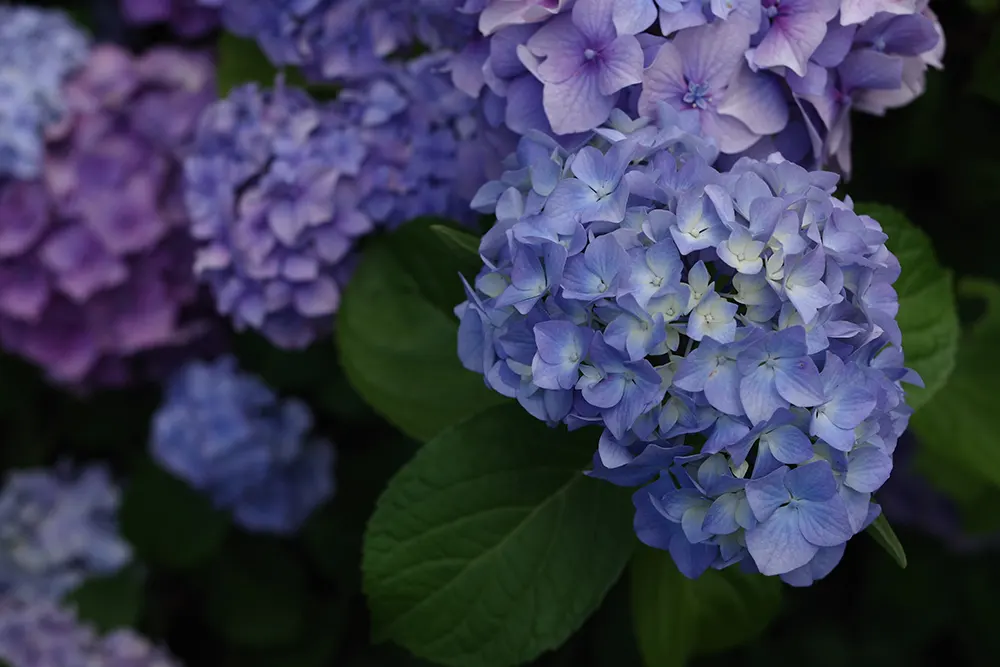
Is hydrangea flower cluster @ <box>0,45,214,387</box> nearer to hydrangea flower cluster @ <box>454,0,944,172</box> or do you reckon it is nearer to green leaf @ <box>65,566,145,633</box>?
Answer: green leaf @ <box>65,566,145,633</box>

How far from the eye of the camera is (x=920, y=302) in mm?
776

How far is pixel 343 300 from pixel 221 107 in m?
0.22

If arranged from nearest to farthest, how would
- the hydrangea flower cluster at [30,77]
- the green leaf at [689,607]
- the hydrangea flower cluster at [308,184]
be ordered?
the green leaf at [689,607] < the hydrangea flower cluster at [308,184] < the hydrangea flower cluster at [30,77]

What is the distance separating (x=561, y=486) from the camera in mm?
728

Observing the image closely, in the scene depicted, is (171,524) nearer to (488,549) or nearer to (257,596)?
(257,596)

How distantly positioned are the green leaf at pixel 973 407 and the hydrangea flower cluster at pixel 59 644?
83 centimetres

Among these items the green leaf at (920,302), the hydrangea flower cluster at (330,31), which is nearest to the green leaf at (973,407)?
the green leaf at (920,302)

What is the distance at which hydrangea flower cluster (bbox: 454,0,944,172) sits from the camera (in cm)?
67

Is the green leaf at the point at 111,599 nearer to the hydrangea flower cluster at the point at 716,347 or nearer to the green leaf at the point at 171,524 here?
the green leaf at the point at 171,524

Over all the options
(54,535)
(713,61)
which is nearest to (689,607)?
(713,61)

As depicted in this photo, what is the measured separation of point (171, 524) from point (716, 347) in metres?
0.85

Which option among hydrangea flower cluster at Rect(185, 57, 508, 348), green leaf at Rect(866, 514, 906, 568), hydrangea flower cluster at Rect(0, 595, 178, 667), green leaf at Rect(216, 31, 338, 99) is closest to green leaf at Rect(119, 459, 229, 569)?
hydrangea flower cluster at Rect(0, 595, 178, 667)

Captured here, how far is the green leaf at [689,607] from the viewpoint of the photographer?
0.78 m

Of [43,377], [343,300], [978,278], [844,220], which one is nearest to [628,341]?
[844,220]
